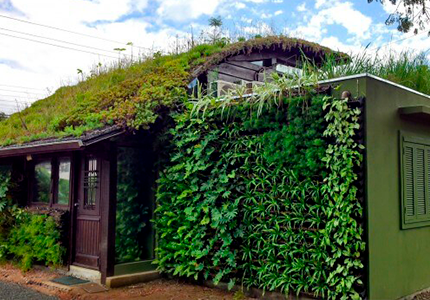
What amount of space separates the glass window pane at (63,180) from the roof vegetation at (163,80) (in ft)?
1.97

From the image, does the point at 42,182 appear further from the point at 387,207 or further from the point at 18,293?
the point at 387,207

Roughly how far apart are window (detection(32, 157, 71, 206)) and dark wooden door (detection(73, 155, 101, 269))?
537mm

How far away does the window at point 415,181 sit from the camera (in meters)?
6.19

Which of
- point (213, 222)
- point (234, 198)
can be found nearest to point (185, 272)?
point (213, 222)

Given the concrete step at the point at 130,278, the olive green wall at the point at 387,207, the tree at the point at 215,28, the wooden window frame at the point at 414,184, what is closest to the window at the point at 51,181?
the concrete step at the point at 130,278

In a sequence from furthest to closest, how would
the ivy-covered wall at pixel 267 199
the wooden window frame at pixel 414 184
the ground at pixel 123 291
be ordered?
the ground at pixel 123 291 → the wooden window frame at pixel 414 184 → the ivy-covered wall at pixel 267 199

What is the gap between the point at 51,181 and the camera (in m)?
8.71

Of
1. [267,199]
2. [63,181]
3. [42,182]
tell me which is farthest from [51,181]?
[267,199]

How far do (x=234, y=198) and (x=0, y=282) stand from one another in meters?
4.70

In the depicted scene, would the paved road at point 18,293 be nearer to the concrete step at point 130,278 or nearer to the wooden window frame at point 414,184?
the concrete step at point 130,278

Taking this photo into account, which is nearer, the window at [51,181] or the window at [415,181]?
the window at [415,181]

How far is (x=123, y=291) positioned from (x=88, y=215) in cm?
163

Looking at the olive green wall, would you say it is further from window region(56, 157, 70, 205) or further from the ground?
window region(56, 157, 70, 205)

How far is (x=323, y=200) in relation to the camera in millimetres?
5441
